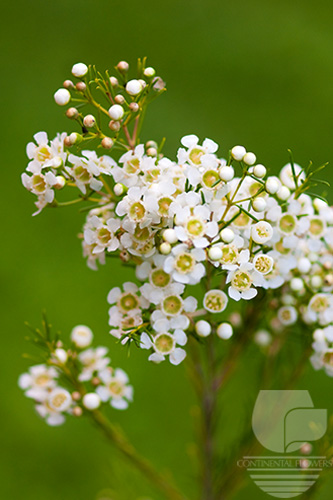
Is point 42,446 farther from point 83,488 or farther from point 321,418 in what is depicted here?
point 321,418

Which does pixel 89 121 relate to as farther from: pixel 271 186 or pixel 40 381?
pixel 40 381

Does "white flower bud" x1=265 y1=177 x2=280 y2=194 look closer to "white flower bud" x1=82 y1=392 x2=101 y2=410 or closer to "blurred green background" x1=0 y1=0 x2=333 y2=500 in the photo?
"white flower bud" x1=82 y1=392 x2=101 y2=410

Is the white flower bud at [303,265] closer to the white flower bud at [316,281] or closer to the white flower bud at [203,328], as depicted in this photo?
the white flower bud at [316,281]

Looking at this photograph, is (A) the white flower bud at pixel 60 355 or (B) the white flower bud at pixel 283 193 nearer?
(B) the white flower bud at pixel 283 193

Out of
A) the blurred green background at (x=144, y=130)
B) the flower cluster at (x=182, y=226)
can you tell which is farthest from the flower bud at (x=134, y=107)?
the blurred green background at (x=144, y=130)

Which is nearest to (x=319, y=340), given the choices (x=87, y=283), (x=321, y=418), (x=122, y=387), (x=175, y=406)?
(x=321, y=418)

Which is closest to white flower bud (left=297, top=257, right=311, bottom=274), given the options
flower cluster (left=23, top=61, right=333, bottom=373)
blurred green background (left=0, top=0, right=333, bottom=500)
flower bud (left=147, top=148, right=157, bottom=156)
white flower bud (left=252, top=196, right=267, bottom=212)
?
flower cluster (left=23, top=61, right=333, bottom=373)
